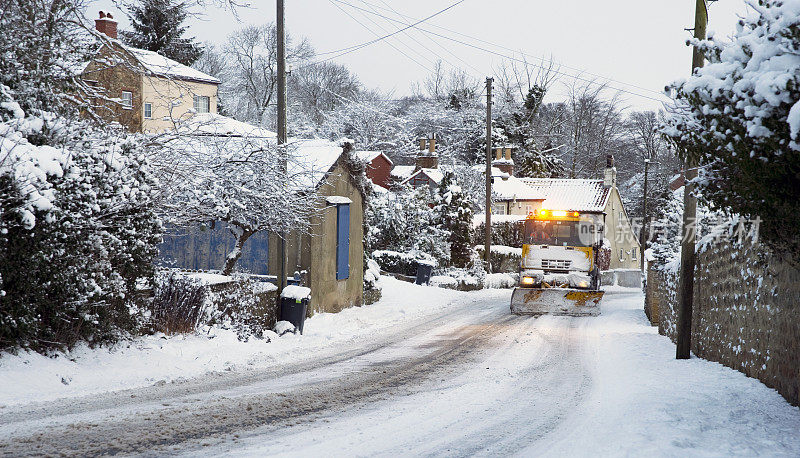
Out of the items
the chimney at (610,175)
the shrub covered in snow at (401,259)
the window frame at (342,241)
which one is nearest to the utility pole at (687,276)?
the window frame at (342,241)

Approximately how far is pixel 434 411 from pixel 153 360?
4.29m

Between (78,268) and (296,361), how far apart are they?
3.67m

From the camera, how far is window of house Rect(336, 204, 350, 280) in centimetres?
1711

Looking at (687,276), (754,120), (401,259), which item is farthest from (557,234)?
(754,120)

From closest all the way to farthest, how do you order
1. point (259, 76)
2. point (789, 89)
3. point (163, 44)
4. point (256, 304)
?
point (789, 89) → point (256, 304) → point (163, 44) → point (259, 76)

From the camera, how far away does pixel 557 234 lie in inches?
787

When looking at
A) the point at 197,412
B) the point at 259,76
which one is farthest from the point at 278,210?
the point at 259,76

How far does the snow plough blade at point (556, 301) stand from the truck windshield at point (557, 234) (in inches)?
73.7

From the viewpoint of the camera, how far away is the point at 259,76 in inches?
2203

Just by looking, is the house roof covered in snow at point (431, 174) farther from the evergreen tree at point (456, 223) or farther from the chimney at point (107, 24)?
the chimney at point (107, 24)

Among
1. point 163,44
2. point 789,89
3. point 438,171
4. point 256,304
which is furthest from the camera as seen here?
point 438,171

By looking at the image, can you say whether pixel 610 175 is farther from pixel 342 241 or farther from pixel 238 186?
pixel 238 186

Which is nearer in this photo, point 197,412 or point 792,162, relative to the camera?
point 792,162

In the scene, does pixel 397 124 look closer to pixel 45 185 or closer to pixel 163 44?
pixel 163 44
